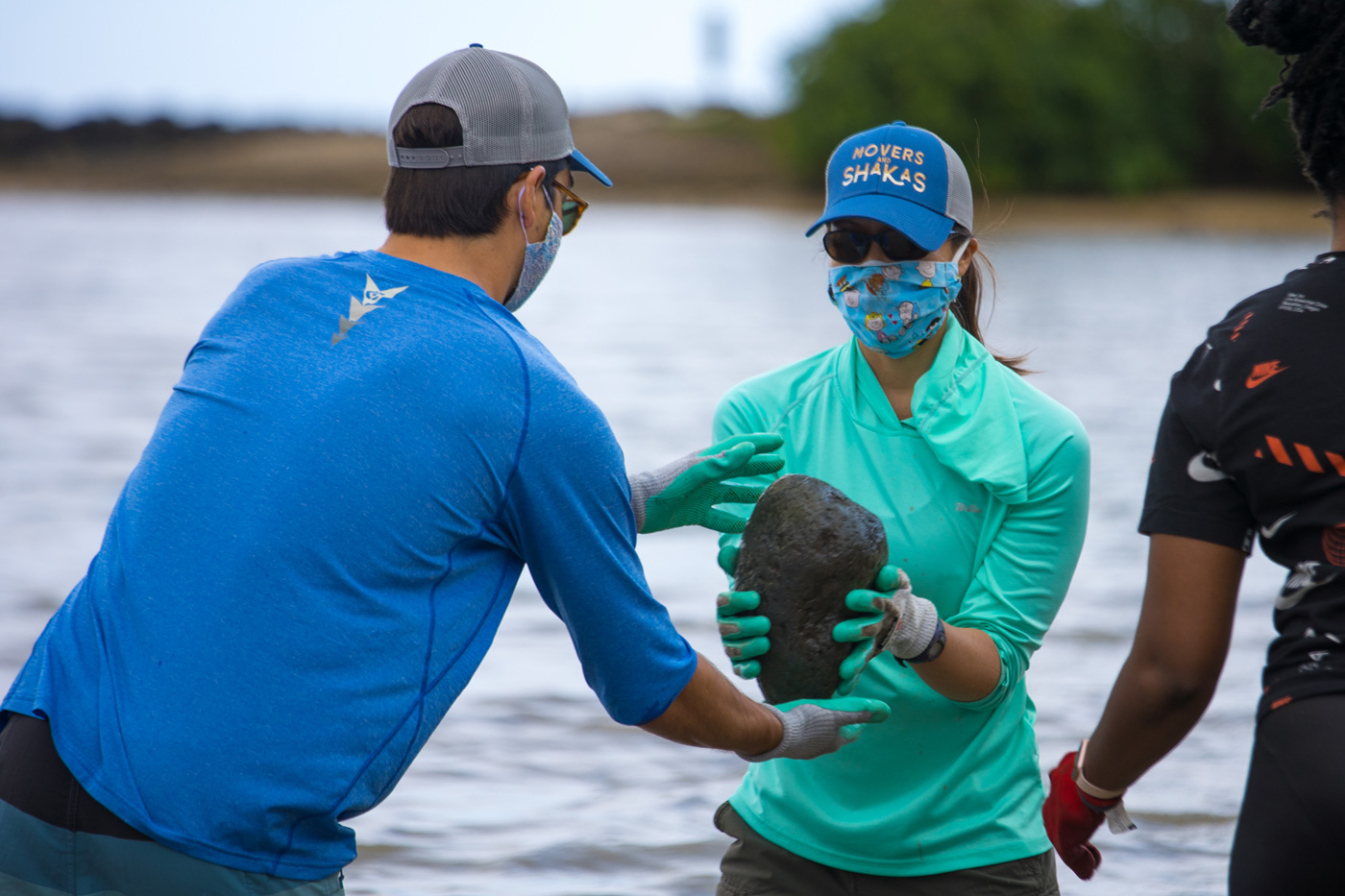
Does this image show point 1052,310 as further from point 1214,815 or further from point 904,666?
point 904,666

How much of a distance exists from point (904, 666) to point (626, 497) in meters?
0.90

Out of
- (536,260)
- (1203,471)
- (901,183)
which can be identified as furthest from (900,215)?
(1203,471)

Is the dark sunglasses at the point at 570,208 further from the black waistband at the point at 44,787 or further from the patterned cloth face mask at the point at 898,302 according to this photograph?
the black waistband at the point at 44,787

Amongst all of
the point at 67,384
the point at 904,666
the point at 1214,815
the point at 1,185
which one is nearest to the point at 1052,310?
the point at 67,384

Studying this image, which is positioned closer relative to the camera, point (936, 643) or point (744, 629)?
point (936, 643)

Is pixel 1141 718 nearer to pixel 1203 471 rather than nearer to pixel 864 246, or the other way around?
pixel 1203 471

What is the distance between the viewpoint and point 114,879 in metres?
2.23

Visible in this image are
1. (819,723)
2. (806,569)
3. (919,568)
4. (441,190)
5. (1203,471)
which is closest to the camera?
(1203,471)

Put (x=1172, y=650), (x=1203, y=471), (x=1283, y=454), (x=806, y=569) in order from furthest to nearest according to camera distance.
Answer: (x=806, y=569) → (x=1172, y=650) → (x=1203, y=471) → (x=1283, y=454)

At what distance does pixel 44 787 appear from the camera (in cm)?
226

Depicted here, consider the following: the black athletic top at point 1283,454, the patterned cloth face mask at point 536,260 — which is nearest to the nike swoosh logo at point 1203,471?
the black athletic top at point 1283,454

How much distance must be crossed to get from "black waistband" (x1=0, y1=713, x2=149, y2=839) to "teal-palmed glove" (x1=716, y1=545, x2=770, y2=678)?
1.25 m

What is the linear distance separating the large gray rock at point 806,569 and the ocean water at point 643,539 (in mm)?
812

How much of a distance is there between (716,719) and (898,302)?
111 centimetres
